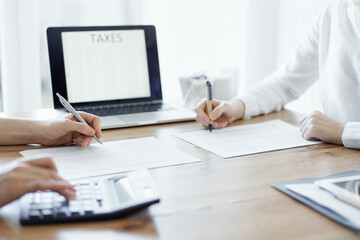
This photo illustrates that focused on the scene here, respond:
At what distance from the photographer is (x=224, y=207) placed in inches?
31.0

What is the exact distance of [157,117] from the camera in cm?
142

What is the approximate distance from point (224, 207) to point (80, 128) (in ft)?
1.58

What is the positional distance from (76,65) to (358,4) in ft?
2.91

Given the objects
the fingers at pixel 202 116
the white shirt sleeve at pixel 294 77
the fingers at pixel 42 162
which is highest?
the white shirt sleeve at pixel 294 77

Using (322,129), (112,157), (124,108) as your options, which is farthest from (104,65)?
(322,129)

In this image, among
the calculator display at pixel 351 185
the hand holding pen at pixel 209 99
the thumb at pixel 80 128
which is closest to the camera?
the calculator display at pixel 351 185

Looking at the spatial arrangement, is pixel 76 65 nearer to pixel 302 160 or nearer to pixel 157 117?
pixel 157 117

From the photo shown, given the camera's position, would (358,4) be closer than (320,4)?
Yes

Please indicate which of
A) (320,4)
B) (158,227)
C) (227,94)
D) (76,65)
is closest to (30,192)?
(158,227)

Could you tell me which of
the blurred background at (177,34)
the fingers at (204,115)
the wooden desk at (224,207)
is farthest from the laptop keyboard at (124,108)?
the blurred background at (177,34)

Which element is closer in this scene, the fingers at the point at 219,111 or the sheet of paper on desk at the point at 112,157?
the sheet of paper on desk at the point at 112,157

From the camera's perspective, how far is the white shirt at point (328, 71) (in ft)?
4.76

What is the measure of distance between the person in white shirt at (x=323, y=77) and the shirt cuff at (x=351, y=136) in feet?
0.30

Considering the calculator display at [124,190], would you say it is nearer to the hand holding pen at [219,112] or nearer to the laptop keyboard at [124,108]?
the hand holding pen at [219,112]
